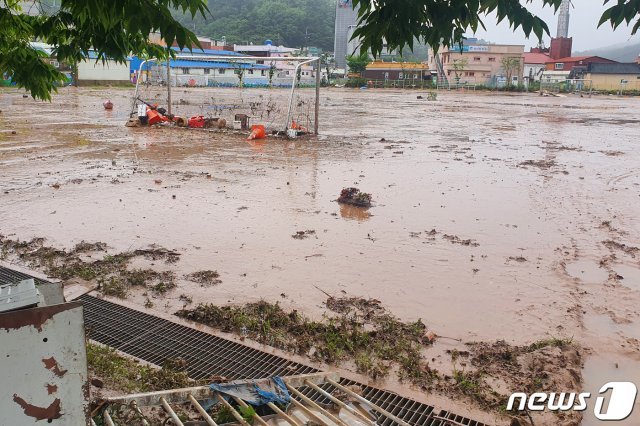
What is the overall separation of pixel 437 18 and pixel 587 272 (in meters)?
5.19

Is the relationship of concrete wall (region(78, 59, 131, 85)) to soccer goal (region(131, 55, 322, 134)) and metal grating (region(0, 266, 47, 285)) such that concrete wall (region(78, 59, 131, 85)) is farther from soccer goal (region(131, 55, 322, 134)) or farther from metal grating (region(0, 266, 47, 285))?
metal grating (region(0, 266, 47, 285))

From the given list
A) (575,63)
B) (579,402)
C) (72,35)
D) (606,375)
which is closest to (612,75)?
(575,63)

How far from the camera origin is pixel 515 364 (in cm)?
455

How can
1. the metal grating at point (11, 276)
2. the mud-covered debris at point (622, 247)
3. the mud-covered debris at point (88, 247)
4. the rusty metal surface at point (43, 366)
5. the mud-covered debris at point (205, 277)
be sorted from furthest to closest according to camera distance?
the mud-covered debris at point (622, 247)
the mud-covered debris at point (88, 247)
the mud-covered debris at point (205, 277)
the metal grating at point (11, 276)
the rusty metal surface at point (43, 366)

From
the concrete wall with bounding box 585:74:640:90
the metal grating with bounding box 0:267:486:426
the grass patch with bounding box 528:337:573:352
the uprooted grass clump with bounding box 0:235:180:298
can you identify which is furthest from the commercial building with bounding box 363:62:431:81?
the metal grating with bounding box 0:267:486:426

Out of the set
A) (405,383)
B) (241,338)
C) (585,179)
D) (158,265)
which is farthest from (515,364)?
(585,179)

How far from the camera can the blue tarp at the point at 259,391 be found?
11.2ft

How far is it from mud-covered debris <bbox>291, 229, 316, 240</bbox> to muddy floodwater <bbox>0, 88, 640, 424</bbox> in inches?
3.9

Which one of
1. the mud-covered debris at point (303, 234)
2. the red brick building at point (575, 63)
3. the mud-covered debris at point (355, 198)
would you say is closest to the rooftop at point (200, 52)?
the mud-covered debris at point (303, 234)

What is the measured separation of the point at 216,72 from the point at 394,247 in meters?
50.1

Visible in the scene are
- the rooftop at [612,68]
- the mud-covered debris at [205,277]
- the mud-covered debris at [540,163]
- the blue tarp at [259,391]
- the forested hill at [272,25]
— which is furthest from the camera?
the forested hill at [272,25]

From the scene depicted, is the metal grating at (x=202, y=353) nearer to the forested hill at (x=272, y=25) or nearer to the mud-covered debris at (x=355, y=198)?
the mud-covered debris at (x=355, y=198)

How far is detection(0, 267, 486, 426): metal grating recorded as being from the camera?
152 inches

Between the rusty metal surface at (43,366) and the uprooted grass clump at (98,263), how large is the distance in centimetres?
355
